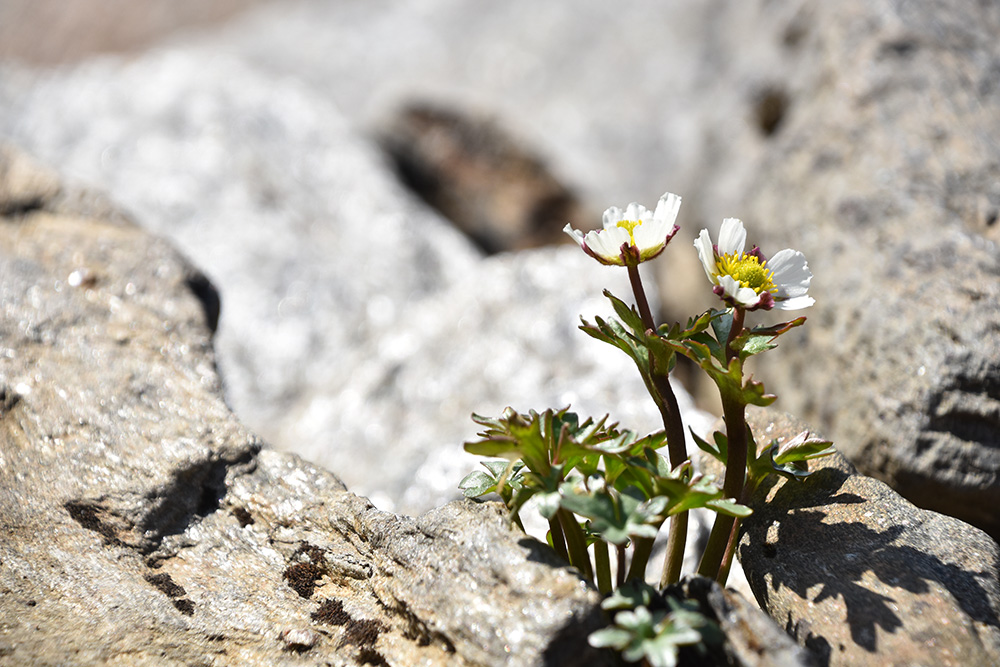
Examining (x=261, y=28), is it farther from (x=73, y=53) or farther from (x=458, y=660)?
(x=458, y=660)

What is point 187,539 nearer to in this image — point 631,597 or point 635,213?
point 631,597

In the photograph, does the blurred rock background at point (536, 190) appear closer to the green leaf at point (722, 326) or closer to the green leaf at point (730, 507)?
the green leaf at point (722, 326)

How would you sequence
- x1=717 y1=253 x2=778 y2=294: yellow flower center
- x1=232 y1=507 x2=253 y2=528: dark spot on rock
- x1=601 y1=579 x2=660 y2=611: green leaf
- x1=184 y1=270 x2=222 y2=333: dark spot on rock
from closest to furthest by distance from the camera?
x1=601 y1=579 x2=660 y2=611: green leaf
x1=717 y1=253 x2=778 y2=294: yellow flower center
x1=232 y1=507 x2=253 y2=528: dark spot on rock
x1=184 y1=270 x2=222 y2=333: dark spot on rock

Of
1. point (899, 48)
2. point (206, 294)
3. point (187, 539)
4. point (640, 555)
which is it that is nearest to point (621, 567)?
point (640, 555)

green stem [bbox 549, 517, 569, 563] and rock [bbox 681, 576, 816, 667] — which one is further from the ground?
green stem [bbox 549, 517, 569, 563]

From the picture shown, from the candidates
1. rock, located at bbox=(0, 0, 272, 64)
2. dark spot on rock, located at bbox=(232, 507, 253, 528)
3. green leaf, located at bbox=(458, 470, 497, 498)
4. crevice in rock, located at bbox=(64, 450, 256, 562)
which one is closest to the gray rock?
green leaf, located at bbox=(458, 470, 497, 498)

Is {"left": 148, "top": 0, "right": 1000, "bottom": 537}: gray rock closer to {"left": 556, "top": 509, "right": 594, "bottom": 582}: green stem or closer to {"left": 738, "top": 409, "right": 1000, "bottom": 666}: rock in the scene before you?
{"left": 738, "top": 409, "right": 1000, "bottom": 666}: rock

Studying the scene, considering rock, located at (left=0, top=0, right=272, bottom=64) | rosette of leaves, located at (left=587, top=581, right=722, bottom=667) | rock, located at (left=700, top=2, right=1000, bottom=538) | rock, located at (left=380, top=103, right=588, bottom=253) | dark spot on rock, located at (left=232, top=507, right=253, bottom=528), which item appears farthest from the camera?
rock, located at (left=0, top=0, right=272, bottom=64)

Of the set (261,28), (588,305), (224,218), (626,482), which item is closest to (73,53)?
(261,28)
